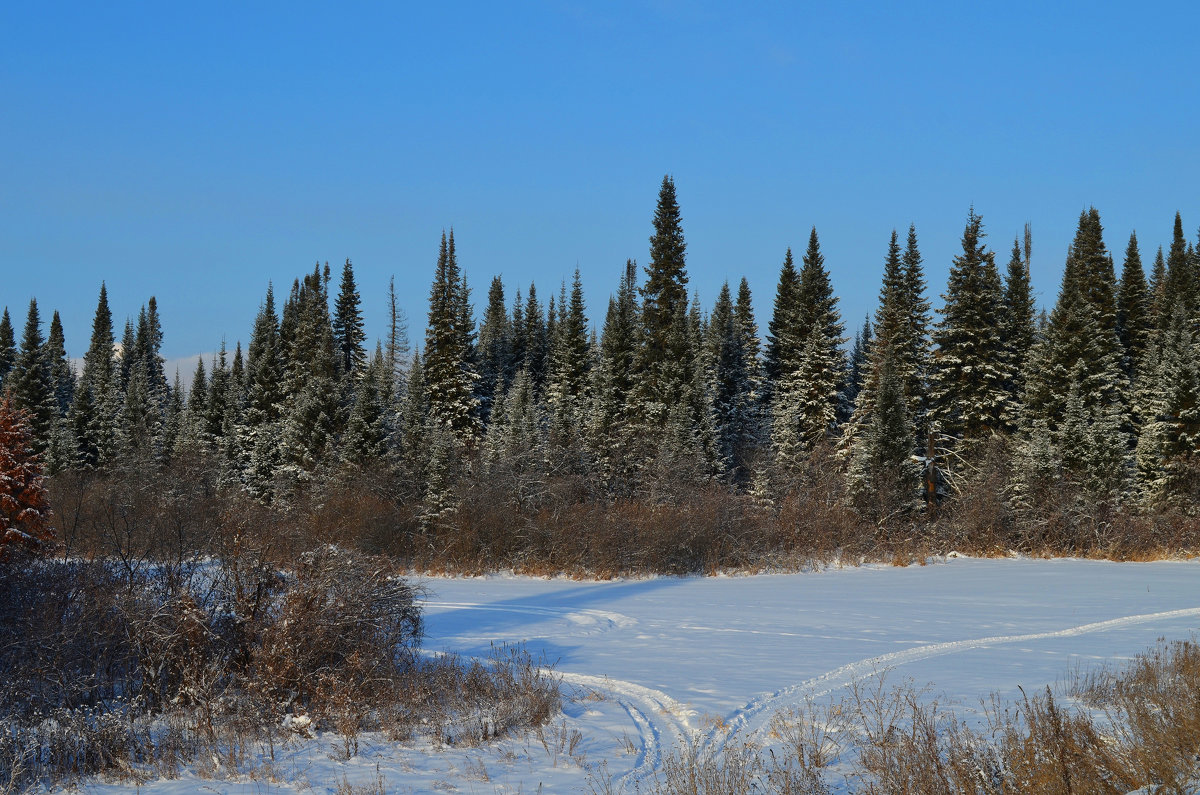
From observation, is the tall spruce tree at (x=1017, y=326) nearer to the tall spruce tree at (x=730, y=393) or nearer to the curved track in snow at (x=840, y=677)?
the tall spruce tree at (x=730, y=393)

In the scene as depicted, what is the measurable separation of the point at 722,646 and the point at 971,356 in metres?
34.0

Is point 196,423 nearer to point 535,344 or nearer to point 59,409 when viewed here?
point 59,409

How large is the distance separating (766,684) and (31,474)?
693 inches

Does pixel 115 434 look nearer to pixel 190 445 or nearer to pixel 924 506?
pixel 190 445

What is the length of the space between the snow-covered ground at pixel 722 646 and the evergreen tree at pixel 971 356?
53.1 ft

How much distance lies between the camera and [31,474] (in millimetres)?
19984

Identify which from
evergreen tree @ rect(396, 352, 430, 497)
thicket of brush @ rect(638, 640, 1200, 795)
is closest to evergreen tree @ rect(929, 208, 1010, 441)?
evergreen tree @ rect(396, 352, 430, 497)

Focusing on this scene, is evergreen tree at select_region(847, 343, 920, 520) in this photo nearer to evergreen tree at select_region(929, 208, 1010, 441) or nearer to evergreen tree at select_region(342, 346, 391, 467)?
evergreen tree at select_region(929, 208, 1010, 441)

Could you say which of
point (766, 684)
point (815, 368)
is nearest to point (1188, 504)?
point (815, 368)

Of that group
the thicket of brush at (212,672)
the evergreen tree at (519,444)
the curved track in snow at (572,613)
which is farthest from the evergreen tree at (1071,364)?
the thicket of brush at (212,672)

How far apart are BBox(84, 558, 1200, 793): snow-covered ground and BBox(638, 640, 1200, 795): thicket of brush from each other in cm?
67

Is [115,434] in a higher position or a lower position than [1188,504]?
higher

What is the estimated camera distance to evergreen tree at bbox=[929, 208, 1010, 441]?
43750mm

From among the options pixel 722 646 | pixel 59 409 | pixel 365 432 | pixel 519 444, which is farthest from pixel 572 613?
pixel 59 409
